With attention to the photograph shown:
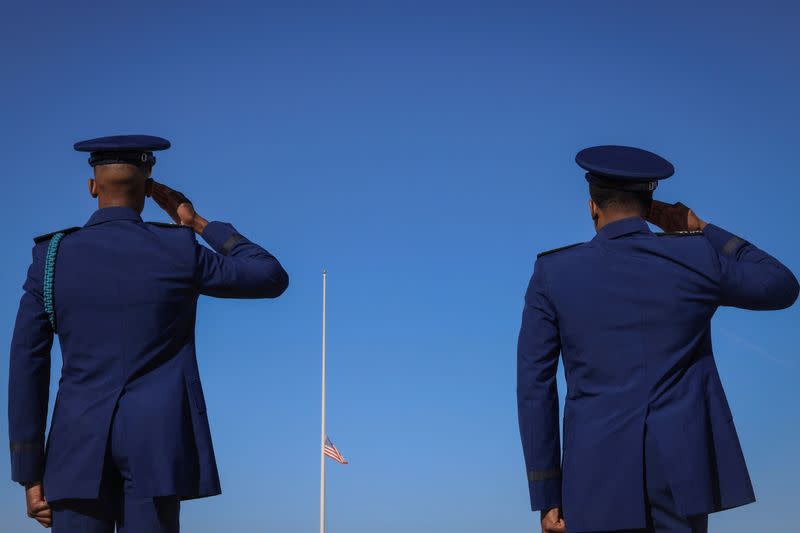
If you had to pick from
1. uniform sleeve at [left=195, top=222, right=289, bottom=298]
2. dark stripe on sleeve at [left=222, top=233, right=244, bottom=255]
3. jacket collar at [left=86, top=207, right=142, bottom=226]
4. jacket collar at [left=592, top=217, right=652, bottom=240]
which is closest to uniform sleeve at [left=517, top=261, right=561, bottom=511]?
jacket collar at [left=592, top=217, right=652, bottom=240]

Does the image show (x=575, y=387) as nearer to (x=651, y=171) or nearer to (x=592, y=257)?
(x=592, y=257)

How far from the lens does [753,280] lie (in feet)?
19.3

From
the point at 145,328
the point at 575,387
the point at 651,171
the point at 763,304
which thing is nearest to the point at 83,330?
the point at 145,328

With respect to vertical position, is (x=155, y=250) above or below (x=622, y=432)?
above

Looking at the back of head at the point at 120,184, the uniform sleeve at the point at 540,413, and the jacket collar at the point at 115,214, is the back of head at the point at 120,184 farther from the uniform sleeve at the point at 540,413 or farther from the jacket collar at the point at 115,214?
the uniform sleeve at the point at 540,413

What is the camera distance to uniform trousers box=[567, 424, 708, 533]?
5.67 metres

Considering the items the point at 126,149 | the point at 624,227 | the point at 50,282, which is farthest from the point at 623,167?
the point at 50,282

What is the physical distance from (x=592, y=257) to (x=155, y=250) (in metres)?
2.11

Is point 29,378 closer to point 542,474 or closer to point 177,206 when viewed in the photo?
point 177,206

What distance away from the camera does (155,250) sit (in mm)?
6184

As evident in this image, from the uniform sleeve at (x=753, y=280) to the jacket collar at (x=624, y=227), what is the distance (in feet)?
1.24

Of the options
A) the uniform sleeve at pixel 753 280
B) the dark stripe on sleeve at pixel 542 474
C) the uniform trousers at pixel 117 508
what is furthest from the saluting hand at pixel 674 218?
the uniform trousers at pixel 117 508

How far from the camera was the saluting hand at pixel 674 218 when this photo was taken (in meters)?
6.23

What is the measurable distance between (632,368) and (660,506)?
0.63 m
